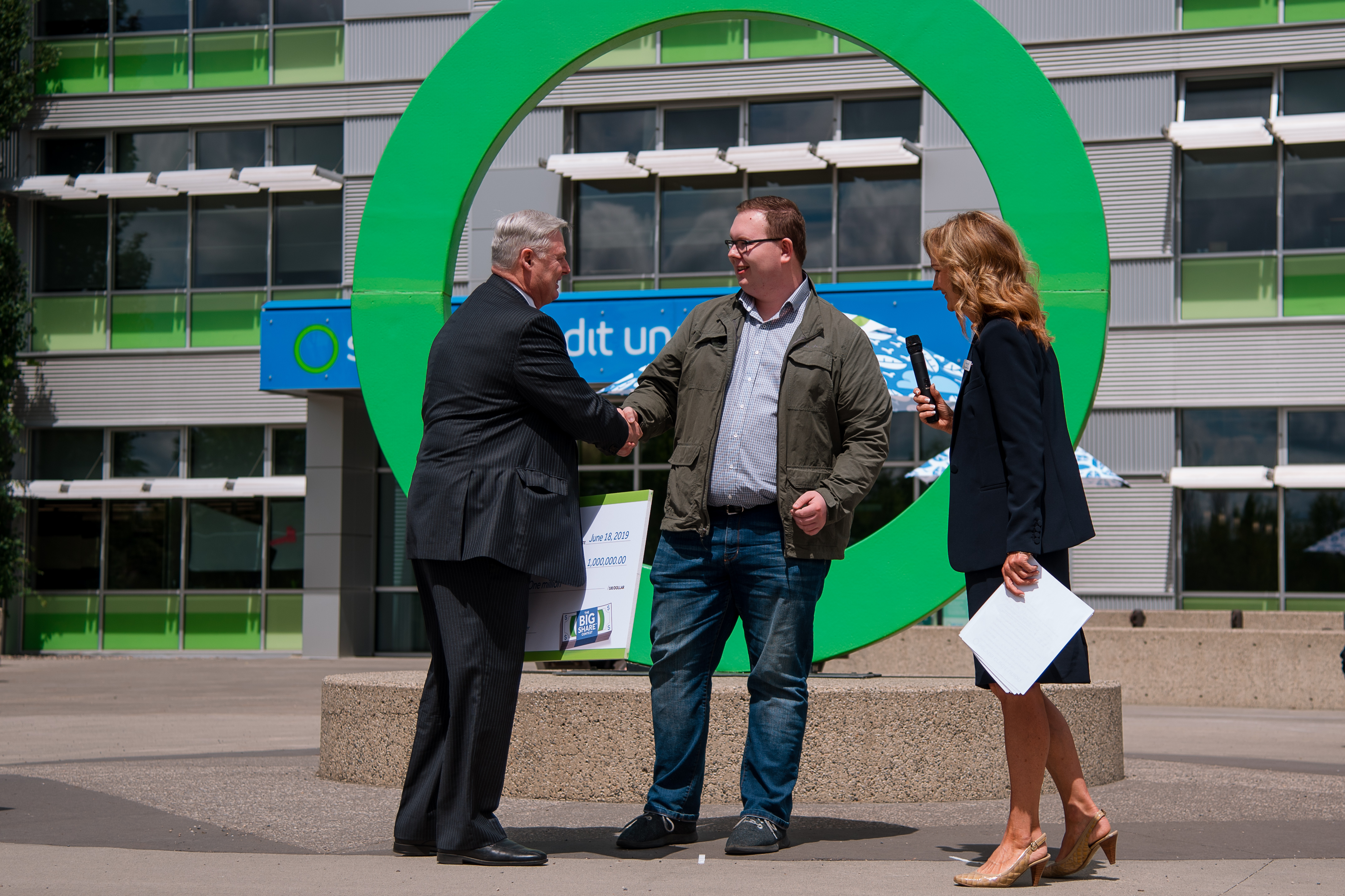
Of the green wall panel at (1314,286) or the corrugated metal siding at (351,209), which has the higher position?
the corrugated metal siding at (351,209)

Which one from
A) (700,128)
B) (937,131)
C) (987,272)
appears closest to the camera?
(987,272)

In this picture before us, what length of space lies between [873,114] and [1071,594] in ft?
50.5

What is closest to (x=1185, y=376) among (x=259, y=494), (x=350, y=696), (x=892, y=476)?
(x=892, y=476)

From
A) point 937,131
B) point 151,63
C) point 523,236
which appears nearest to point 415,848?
point 523,236

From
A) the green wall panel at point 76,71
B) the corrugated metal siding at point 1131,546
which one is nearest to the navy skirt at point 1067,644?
the corrugated metal siding at point 1131,546

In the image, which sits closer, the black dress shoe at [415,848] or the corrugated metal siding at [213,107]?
the black dress shoe at [415,848]

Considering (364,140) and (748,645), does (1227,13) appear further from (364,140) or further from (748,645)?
(748,645)

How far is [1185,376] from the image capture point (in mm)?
17391

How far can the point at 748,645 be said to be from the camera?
4.69m

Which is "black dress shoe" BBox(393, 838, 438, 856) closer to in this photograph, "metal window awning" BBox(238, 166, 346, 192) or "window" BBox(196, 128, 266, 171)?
"metal window awning" BBox(238, 166, 346, 192)

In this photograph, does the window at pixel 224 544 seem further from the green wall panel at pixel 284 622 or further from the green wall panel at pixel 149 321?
the green wall panel at pixel 149 321

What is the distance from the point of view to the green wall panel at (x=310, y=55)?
20.1m

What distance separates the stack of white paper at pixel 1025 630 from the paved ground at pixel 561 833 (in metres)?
0.63

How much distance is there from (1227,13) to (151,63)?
48.2 ft
